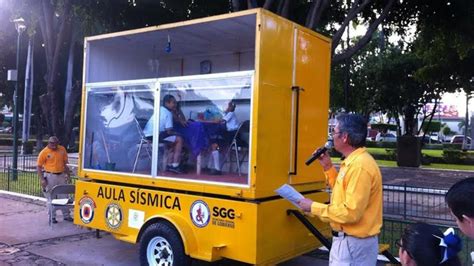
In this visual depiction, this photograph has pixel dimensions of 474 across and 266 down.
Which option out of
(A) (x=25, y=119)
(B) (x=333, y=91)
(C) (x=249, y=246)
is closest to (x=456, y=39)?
(C) (x=249, y=246)

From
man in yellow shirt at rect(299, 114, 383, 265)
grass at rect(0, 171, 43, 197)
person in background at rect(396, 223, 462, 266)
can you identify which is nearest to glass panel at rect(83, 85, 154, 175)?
man in yellow shirt at rect(299, 114, 383, 265)

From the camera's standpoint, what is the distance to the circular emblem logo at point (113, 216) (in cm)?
610

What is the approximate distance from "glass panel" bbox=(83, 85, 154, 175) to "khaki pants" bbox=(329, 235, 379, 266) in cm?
323

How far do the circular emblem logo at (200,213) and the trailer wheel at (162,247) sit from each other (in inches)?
9.8

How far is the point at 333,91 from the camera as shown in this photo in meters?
30.8

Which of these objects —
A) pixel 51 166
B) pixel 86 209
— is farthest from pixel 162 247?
pixel 51 166

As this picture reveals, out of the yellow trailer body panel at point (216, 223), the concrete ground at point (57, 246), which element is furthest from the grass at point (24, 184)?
the yellow trailer body panel at point (216, 223)

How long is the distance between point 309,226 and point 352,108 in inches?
1085

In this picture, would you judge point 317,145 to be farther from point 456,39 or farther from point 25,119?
point 25,119

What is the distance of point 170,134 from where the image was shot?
6.11 metres

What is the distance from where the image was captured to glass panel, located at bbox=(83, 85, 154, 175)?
21.0 feet

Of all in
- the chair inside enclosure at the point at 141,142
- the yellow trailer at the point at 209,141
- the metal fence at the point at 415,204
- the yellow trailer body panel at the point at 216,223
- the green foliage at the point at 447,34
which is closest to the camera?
the yellow trailer body panel at the point at 216,223

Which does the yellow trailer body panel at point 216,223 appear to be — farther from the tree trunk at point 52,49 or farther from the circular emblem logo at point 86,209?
the tree trunk at point 52,49

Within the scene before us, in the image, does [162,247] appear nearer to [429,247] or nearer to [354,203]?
[354,203]
